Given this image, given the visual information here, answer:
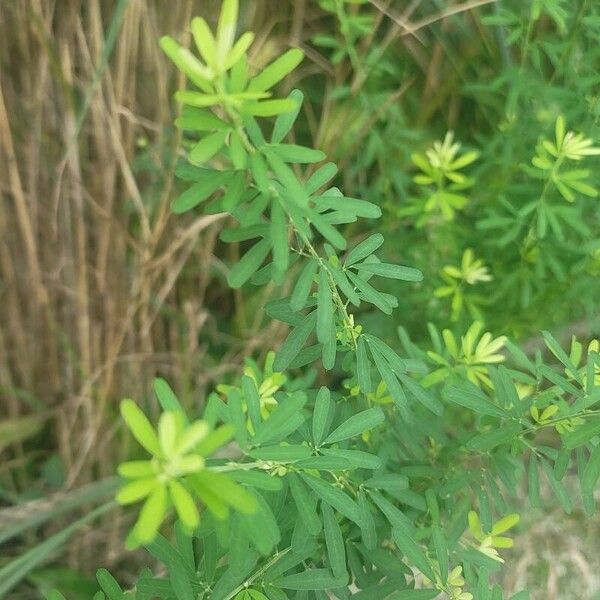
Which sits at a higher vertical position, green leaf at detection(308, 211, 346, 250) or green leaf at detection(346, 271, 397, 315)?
green leaf at detection(308, 211, 346, 250)

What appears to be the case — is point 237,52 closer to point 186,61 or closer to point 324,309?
point 186,61

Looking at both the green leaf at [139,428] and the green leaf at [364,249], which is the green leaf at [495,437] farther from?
the green leaf at [139,428]

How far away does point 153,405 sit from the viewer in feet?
4.53

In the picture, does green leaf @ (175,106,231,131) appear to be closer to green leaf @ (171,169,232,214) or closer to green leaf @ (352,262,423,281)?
green leaf @ (171,169,232,214)

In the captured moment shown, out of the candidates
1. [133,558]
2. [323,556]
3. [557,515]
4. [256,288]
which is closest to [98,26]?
[256,288]

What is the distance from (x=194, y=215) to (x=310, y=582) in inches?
34.3

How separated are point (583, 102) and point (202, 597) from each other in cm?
84

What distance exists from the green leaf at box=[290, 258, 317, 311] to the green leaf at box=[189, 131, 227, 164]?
14 cm

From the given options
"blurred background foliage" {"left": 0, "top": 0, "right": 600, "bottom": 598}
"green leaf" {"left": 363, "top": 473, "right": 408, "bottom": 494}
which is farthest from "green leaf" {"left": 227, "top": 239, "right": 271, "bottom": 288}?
"blurred background foliage" {"left": 0, "top": 0, "right": 600, "bottom": 598}

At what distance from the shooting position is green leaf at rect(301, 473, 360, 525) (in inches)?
21.5

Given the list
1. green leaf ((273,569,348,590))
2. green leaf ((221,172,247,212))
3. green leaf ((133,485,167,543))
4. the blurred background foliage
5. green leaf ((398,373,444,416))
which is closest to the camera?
green leaf ((133,485,167,543))

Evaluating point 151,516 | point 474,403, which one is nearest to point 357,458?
point 474,403

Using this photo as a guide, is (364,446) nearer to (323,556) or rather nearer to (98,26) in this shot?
(323,556)

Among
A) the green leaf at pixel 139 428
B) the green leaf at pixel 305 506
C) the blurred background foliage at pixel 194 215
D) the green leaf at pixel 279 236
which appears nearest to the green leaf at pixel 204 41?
the green leaf at pixel 279 236
